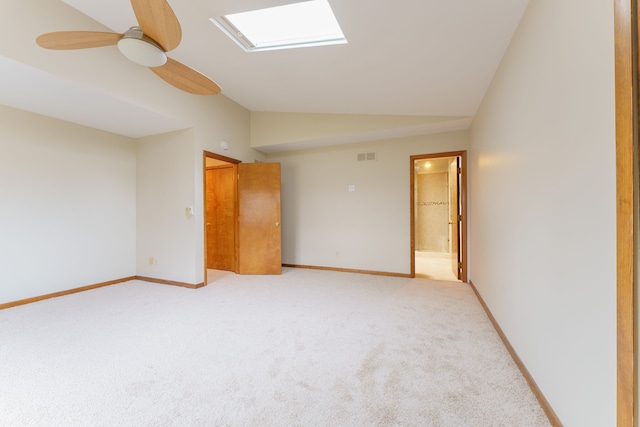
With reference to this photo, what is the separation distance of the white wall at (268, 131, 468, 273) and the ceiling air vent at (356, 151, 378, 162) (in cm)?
7

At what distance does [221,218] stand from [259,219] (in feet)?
3.03

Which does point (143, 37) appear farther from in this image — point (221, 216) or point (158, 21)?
point (221, 216)

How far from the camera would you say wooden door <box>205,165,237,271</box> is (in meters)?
4.89

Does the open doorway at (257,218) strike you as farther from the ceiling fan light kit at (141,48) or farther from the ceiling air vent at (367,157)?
the ceiling fan light kit at (141,48)

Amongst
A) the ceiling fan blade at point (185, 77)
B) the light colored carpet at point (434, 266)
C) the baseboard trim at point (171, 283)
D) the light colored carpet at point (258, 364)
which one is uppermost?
the ceiling fan blade at point (185, 77)

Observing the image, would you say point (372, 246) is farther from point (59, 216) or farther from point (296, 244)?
point (59, 216)

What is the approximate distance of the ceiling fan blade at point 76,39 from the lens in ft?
5.25

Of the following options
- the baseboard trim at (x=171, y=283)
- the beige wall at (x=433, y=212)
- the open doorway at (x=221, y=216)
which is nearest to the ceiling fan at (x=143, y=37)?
the baseboard trim at (x=171, y=283)

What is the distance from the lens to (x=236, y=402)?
1.49 meters

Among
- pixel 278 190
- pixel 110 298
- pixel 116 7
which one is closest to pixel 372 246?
pixel 278 190

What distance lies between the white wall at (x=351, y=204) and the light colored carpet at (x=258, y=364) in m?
1.41

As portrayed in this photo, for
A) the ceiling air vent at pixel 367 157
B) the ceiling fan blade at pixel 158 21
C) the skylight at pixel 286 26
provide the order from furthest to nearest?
the ceiling air vent at pixel 367 157 → the skylight at pixel 286 26 → the ceiling fan blade at pixel 158 21

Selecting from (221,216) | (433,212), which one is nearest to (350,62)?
(221,216)

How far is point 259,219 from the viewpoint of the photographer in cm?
463
